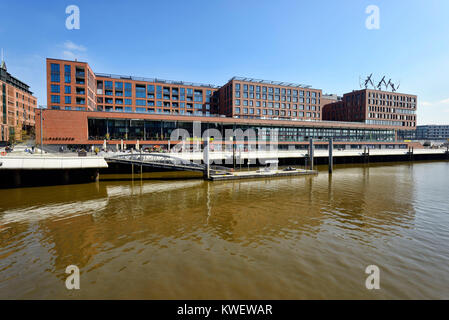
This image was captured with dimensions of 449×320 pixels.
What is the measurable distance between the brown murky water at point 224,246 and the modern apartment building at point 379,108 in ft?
296

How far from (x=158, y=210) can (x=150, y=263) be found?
28.9 ft

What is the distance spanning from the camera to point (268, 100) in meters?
87.5

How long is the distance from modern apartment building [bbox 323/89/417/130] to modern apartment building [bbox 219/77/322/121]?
20.4m

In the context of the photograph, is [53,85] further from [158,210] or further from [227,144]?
[158,210]

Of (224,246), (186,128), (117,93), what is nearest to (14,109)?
(117,93)

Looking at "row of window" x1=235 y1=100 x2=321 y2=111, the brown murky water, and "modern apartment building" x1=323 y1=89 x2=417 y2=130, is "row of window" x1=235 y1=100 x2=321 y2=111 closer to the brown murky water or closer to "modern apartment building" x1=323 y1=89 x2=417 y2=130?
"modern apartment building" x1=323 y1=89 x2=417 y2=130

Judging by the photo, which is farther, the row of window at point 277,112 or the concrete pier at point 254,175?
the row of window at point 277,112

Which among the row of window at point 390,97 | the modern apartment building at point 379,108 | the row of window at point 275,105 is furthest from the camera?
the row of window at point 390,97

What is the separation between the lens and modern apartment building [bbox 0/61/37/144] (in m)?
80.9

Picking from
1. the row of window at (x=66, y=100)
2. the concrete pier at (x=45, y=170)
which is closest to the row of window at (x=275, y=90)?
the row of window at (x=66, y=100)

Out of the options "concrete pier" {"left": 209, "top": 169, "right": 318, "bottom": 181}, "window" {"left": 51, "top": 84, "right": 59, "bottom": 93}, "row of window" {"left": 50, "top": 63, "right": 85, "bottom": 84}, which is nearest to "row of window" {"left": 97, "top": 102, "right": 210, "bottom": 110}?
"row of window" {"left": 50, "top": 63, "right": 85, "bottom": 84}

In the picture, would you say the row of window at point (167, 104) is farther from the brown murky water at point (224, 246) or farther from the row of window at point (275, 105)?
the brown murky water at point (224, 246)

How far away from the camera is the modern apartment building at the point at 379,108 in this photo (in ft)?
318
